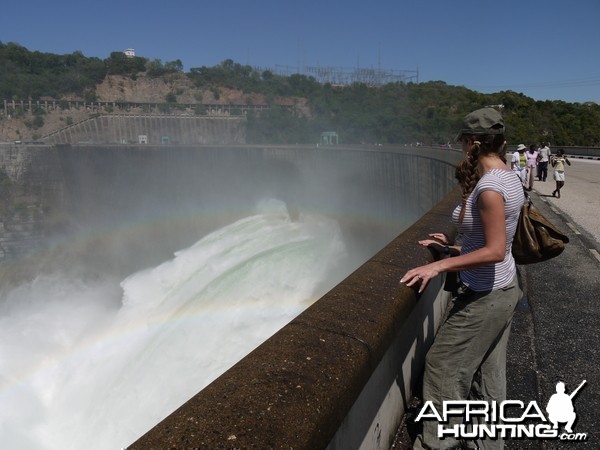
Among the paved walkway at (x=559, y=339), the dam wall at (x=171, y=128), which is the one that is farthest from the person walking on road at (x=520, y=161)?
the dam wall at (x=171, y=128)

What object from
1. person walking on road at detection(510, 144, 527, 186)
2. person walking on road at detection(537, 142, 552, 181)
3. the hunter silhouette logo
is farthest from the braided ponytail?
person walking on road at detection(537, 142, 552, 181)

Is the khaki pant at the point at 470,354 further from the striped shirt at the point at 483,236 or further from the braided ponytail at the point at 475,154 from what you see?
the braided ponytail at the point at 475,154

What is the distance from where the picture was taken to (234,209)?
4181cm

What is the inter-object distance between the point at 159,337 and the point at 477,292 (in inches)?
490

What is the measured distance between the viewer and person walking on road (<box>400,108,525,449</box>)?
180cm

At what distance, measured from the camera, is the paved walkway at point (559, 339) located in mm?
2438

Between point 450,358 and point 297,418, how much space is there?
93 centimetres

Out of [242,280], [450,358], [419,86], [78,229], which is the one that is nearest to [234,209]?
[78,229]

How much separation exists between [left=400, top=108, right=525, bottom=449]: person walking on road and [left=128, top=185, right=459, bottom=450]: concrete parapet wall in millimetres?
230

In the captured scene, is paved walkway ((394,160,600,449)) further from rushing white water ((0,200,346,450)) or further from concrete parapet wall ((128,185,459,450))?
rushing white water ((0,200,346,450))

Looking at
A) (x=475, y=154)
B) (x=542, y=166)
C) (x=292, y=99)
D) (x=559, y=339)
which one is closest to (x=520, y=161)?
(x=542, y=166)

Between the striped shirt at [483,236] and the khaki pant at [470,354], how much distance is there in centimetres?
4

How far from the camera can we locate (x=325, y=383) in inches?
58.5

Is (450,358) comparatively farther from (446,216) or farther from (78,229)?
(78,229)
